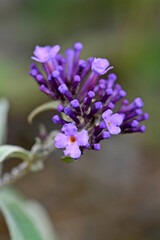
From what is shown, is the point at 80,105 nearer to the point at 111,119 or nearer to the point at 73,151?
the point at 111,119

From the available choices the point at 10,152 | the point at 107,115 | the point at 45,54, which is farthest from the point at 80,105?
the point at 10,152

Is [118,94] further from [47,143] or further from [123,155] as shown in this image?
[123,155]

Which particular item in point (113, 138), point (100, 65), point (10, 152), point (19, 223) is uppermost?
point (100, 65)

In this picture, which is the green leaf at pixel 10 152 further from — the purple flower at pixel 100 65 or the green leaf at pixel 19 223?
the purple flower at pixel 100 65

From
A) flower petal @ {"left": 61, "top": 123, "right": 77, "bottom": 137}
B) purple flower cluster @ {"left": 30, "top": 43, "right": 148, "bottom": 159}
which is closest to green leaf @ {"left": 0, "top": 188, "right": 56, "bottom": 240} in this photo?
purple flower cluster @ {"left": 30, "top": 43, "right": 148, "bottom": 159}

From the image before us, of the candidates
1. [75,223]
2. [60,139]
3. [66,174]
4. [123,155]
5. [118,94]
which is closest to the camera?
[60,139]

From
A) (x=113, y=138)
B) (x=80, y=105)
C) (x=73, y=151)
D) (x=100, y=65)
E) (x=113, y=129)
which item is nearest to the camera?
(x=73, y=151)

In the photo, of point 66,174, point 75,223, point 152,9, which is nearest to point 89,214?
point 75,223
